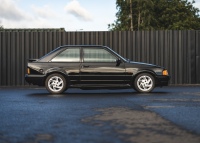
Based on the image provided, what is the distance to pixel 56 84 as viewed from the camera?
512 inches

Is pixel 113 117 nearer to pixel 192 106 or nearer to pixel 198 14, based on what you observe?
pixel 192 106

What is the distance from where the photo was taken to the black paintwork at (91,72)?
12938 millimetres

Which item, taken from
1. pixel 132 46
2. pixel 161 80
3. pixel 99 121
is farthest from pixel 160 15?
pixel 99 121

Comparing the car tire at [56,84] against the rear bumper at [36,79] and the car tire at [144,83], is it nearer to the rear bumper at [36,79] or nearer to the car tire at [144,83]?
the rear bumper at [36,79]

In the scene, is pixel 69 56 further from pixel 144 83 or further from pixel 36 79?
pixel 144 83

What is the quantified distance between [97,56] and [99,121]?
6145mm

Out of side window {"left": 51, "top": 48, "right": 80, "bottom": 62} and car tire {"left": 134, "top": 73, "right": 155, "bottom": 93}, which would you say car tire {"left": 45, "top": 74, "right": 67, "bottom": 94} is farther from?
car tire {"left": 134, "top": 73, "right": 155, "bottom": 93}

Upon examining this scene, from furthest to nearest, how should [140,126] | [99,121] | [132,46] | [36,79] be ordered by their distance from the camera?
1. [132,46]
2. [36,79]
3. [99,121]
4. [140,126]

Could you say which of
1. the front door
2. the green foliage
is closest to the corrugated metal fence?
the front door

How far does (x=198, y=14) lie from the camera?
202ft

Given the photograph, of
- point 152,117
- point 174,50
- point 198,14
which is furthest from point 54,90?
point 198,14

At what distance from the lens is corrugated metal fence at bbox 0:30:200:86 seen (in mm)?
18047

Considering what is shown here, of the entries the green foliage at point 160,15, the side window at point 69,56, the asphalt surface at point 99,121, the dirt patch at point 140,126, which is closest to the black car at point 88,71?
the side window at point 69,56

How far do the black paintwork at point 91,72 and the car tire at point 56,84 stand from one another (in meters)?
0.12
